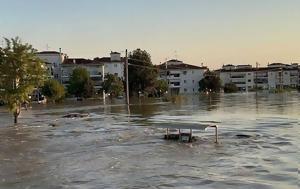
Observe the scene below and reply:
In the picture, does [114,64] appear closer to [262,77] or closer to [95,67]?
[95,67]

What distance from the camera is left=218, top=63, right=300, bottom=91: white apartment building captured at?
6624 inches

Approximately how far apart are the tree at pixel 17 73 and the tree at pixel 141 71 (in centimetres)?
5861

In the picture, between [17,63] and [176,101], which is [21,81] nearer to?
[17,63]

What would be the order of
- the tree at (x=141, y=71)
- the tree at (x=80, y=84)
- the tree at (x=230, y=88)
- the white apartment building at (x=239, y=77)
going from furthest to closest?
1. the white apartment building at (x=239, y=77)
2. the tree at (x=230, y=88)
3. the tree at (x=80, y=84)
4. the tree at (x=141, y=71)

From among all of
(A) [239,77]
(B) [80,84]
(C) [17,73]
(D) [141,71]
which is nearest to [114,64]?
(B) [80,84]

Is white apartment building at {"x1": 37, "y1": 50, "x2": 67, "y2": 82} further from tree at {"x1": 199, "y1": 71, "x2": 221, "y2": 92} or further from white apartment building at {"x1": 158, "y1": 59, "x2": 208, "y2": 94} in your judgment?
tree at {"x1": 199, "y1": 71, "x2": 221, "y2": 92}

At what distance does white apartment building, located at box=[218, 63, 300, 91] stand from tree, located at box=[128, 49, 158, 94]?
7379 centimetres

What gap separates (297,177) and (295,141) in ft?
27.9

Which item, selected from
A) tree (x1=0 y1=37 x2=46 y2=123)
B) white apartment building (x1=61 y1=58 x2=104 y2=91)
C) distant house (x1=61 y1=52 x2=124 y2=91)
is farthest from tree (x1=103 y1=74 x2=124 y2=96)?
tree (x1=0 y1=37 x2=46 y2=123)

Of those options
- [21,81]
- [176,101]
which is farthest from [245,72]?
[21,81]

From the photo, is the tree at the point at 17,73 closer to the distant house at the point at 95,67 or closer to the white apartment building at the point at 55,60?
the distant house at the point at 95,67

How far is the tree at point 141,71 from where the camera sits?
95200 mm

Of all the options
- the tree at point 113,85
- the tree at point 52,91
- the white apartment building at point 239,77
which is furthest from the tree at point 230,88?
the tree at point 52,91

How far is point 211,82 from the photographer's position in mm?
138625
